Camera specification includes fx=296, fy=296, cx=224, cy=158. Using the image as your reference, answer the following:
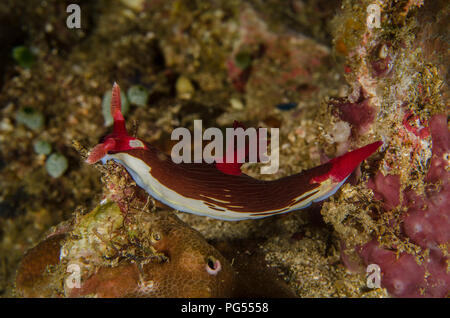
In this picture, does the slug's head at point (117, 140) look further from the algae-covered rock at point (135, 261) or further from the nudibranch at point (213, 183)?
A: the algae-covered rock at point (135, 261)

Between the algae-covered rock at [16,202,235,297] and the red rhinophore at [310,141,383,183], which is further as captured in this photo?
the red rhinophore at [310,141,383,183]

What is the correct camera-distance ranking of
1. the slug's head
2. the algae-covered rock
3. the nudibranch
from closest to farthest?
the algae-covered rock, the slug's head, the nudibranch

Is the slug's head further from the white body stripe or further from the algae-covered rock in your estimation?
the algae-covered rock

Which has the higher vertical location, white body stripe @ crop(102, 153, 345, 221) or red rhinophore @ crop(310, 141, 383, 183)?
red rhinophore @ crop(310, 141, 383, 183)

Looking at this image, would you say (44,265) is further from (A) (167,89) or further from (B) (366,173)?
(A) (167,89)

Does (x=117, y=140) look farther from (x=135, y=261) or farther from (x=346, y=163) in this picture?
(x=346, y=163)

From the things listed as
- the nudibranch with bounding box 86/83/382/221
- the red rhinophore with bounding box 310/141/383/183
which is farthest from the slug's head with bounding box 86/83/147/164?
the red rhinophore with bounding box 310/141/383/183

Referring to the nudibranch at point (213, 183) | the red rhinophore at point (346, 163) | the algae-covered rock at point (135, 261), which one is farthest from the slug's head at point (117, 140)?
the red rhinophore at point (346, 163)

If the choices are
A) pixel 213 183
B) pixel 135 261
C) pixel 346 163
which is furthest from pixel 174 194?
pixel 346 163

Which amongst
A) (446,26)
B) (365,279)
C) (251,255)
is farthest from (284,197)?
(446,26)
